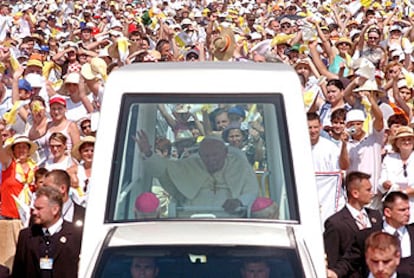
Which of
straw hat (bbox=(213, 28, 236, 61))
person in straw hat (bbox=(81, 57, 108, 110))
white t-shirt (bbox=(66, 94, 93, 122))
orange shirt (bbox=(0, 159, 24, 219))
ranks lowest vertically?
orange shirt (bbox=(0, 159, 24, 219))

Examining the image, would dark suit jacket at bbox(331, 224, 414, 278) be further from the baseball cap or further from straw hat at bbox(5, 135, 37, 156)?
straw hat at bbox(5, 135, 37, 156)

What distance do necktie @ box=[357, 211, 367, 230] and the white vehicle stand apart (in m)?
2.39

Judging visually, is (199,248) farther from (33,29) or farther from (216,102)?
(33,29)

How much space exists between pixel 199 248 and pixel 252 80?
120 cm

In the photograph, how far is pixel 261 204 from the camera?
5.53m

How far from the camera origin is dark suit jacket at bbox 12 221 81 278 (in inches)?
286

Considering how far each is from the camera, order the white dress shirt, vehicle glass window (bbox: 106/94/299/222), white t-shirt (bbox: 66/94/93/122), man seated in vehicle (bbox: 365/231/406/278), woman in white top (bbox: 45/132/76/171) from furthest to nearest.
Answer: white t-shirt (bbox: 66/94/93/122) → woman in white top (bbox: 45/132/76/171) → the white dress shirt → man seated in vehicle (bbox: 365/231/406/278) → vehicle glass window (bbox: 106/94/299/222)

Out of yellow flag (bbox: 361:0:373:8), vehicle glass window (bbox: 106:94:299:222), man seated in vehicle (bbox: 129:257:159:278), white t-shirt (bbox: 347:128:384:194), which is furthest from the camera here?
yellow flag (bbox: 361:0:373:8)

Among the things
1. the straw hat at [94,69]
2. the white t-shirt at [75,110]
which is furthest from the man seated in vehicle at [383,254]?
the straw hat at [94,69]

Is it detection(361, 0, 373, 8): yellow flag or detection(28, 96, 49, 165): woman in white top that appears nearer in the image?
detection(28, 96, 49, 165): woman in white top

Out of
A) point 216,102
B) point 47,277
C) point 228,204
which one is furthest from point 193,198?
point 47,277

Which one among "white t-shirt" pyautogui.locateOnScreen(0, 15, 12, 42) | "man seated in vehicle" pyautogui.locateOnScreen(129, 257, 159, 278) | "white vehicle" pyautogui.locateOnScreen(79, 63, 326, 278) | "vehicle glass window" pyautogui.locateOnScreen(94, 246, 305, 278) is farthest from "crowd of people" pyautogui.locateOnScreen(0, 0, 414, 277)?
"white t-shirt" pyautogui.locateOnScreen(0, 15, 12, 42)

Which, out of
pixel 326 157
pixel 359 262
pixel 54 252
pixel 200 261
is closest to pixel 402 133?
pixel 326 157

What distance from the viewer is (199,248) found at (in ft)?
16.0
